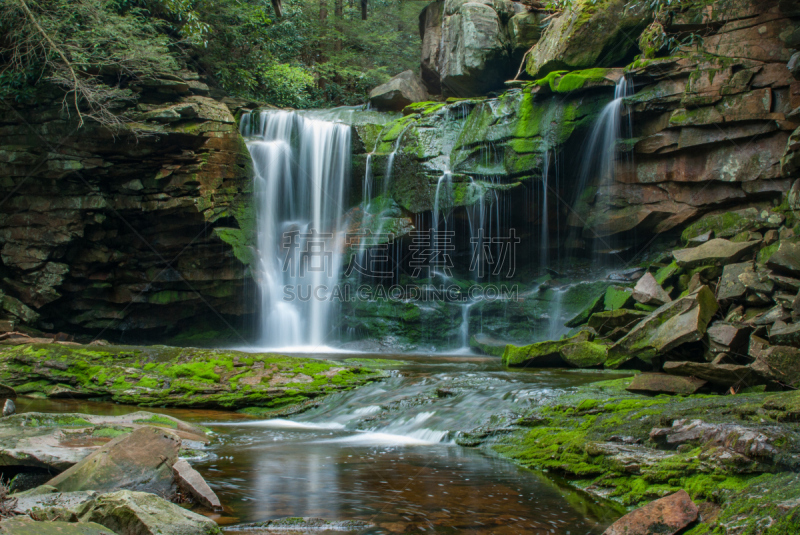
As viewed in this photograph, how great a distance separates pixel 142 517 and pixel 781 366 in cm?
555

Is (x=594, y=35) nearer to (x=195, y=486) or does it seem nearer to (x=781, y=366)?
(x=781, y=366)

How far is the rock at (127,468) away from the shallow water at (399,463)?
1.47 feet

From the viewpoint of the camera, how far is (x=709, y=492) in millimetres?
3180

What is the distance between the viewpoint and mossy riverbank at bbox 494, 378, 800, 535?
114 inches

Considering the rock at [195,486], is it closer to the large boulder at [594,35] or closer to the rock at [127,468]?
the rock at [127,468]

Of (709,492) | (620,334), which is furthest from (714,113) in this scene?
(709,492)

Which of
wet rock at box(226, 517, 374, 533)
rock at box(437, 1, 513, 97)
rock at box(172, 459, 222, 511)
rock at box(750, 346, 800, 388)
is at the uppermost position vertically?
rock at box(437, 1, 513, 97)

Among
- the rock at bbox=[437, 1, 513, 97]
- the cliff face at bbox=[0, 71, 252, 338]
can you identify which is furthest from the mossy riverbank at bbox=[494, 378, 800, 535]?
the rock at bbox=[437, 1, 513, 97]

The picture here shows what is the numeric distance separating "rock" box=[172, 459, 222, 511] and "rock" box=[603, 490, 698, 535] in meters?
2.32

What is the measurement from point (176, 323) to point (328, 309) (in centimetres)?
443

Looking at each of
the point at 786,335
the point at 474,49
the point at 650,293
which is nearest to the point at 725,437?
the point at 786,335

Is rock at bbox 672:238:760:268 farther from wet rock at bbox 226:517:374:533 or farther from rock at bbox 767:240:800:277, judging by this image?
wet rock at bbox 226:517:374:533

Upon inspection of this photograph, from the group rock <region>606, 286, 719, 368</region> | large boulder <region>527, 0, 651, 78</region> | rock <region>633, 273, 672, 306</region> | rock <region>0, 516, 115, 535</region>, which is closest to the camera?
rock <region>0, 516, 115, 535</region>

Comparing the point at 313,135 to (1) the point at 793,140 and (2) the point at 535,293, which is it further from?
(1) the point at 793,140
